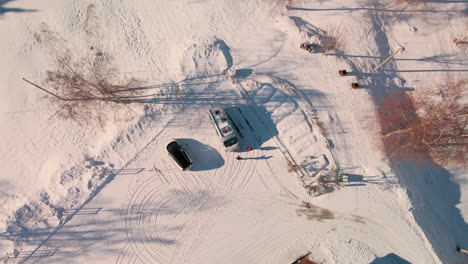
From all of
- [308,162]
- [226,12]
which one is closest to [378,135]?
[308,162]

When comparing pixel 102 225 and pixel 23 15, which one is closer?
pixel 102 225

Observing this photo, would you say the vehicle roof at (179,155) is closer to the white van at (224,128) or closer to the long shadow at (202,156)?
the long shadow at (202,156)

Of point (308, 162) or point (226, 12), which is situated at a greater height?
point (226, 12)

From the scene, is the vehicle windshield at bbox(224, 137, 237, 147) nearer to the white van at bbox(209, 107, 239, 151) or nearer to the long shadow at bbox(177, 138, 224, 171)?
the white van at bbox(209, 107, 239, 151)

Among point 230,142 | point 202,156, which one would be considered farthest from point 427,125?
point 202,156

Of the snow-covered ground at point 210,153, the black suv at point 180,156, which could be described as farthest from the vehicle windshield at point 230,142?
the black suv at point 180,156

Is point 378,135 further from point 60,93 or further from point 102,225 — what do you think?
point 60,93

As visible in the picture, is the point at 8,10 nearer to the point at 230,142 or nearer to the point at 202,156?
the point at 202,156
